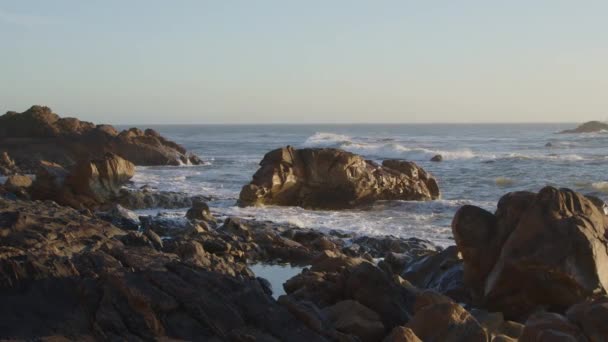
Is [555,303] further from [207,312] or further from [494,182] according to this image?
[494,182]

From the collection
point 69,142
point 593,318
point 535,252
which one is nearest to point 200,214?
point 535,252

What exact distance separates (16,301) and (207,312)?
1.72 metres

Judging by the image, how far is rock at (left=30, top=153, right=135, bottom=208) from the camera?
21922 mm

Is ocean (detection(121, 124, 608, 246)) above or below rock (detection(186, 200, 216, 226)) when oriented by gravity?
below

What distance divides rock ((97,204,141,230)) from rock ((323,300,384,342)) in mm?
8562

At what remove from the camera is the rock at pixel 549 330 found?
264 inches

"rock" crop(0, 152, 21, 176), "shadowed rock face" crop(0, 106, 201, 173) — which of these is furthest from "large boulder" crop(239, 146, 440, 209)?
"shadowed rock face" crop(0, 106, 201, 173)

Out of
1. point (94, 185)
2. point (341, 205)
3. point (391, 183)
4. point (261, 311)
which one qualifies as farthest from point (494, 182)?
Answer: point (261, 311)

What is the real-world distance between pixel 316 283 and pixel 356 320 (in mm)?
1844

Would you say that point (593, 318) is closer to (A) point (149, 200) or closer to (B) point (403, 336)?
(B) point (403, 336)

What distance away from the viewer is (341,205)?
23.9 m

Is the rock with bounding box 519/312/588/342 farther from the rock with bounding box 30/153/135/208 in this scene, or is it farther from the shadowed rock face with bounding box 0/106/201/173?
the shadowed rock face with bounding box 0/106/201/173

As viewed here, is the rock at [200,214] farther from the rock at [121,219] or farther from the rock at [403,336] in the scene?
the rock at [403,336]

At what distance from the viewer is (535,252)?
30.6 ft
